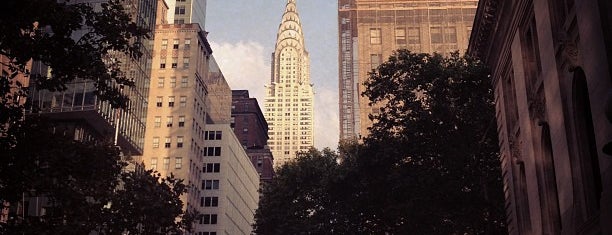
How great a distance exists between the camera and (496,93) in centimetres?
3203

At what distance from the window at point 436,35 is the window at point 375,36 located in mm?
7802

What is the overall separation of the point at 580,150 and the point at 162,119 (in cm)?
9061

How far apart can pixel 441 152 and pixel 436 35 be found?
67.0 metres

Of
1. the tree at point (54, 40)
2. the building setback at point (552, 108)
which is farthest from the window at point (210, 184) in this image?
the tree at point (54, 40)

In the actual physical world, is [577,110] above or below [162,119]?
below

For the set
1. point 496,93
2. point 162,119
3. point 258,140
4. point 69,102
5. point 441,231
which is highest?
point 258,140

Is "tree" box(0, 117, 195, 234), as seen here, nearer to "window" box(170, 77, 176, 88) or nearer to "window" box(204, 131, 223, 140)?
"window" box(170, 77, 176, 88)

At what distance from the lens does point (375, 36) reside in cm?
10088

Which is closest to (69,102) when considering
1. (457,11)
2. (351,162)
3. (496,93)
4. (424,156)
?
(351,162)

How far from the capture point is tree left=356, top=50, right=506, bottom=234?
37188 mm

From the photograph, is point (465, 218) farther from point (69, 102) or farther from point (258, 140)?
point (258, 140)

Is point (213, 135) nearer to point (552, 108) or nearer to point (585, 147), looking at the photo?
point (552, 108)

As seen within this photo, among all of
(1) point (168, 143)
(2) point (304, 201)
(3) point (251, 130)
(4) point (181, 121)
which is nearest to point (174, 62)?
(4) point (181, 121)

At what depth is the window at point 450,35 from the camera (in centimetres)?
10181
